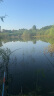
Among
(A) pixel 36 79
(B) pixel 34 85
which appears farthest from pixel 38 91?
(A) pixel 36 79

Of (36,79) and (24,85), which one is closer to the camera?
(24,85)

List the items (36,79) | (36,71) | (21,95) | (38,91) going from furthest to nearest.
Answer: (36,71), (36,79), (38,91), (21,95)

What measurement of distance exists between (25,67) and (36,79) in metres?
2.95

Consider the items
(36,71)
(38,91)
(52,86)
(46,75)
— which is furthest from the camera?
(36,71)

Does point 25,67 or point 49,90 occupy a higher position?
point 25,67

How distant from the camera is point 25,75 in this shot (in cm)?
1002

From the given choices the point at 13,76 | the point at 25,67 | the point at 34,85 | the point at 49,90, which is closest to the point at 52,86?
the point at 49,90

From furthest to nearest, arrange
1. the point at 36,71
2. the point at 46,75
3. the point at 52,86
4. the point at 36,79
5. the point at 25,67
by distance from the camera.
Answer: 1. the point at 25,67
2. the point at 36,71
3. the point at 46,75
4. the point at 36,79
5. the point at 52,86

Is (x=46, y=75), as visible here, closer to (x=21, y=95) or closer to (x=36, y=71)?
(x=36, y=71)

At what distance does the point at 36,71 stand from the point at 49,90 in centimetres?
334

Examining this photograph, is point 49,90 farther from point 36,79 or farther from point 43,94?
point 36,79

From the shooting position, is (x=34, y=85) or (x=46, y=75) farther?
(x=46, y=75)

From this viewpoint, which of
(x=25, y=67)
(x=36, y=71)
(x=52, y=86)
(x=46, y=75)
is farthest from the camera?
(x=25, y=67)

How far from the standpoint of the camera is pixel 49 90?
7.59 metres
